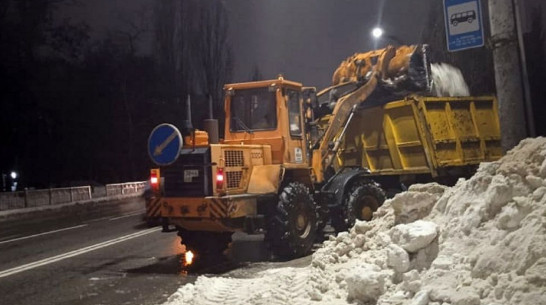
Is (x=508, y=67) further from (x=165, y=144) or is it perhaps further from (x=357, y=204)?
(x=165, y=144)

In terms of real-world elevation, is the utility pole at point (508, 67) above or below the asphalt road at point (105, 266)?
above

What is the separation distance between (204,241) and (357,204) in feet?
9.81

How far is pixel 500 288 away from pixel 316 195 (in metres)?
6.57

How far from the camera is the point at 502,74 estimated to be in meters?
5.63

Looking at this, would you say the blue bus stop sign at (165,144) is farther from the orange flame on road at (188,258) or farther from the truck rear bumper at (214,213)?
the orange flame on road at (188,258)

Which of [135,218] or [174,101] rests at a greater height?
[174,101]

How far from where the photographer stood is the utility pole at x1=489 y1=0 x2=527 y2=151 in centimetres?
554

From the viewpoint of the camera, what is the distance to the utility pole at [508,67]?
5.54 metres

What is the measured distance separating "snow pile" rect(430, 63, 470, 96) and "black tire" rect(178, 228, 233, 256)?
19.1 ft

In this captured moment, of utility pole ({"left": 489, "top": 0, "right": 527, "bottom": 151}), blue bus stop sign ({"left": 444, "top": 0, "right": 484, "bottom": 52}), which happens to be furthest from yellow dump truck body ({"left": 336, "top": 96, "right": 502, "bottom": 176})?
utility pole ({"left": 489, "top": 0, "right": 527, "bottom": 151})

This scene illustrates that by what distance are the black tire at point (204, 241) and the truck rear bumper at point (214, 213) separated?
Result: 83 cm

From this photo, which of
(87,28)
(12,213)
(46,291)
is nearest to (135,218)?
(12,213)

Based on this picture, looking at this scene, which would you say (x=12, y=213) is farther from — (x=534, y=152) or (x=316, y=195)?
(x=534, y=152)

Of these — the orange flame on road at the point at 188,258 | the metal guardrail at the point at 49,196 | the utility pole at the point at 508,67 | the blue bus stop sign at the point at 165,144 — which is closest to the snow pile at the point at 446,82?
the blue bus stop sign at the point at 165,144
